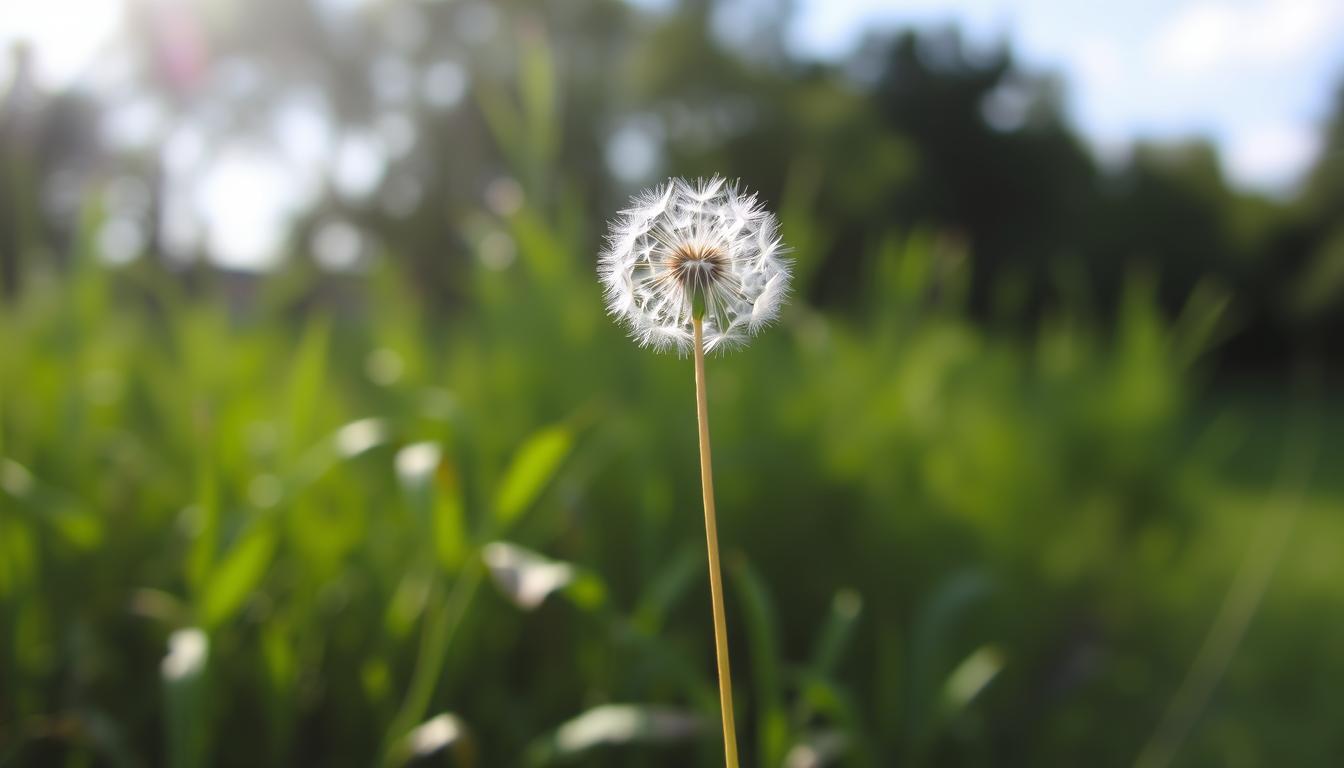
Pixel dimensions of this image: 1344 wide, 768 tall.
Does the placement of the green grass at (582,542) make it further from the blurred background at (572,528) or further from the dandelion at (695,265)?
the dandelion at (695,265)

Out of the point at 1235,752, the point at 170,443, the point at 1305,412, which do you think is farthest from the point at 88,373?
the point at 1305,412

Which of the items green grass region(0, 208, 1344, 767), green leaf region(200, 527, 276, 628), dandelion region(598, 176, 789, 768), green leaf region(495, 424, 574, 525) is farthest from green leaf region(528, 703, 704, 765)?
dandelion region(598, 176, 789, 768)

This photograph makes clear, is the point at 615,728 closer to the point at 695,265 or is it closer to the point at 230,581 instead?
the point at 230,581

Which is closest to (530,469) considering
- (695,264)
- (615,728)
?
(615,728)

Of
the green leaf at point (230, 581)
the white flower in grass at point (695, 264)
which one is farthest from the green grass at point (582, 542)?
the white flower in grass at point (695, 264)

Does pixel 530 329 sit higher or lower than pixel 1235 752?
higher

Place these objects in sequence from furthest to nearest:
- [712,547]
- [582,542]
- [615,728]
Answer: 1. [582,542]
2. [615,728]
3. [712,547]

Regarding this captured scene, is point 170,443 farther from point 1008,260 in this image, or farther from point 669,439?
point 1008,260
